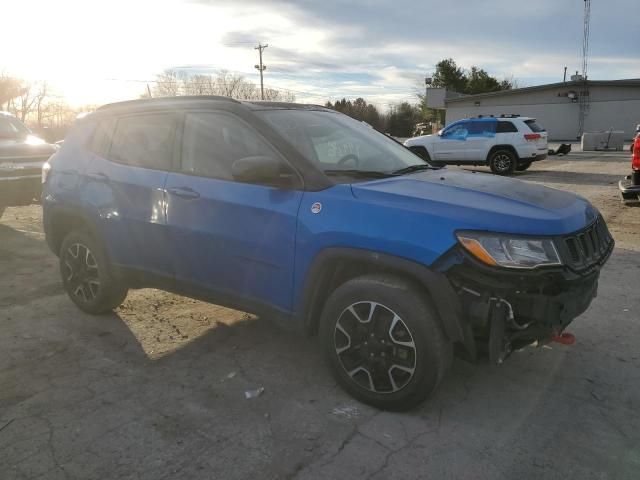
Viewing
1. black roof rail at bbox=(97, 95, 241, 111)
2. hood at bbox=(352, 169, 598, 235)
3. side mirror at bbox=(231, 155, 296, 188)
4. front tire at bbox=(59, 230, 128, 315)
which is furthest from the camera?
front tire at bbox=(59, 230, 128, 315)

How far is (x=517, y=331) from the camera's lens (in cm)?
275

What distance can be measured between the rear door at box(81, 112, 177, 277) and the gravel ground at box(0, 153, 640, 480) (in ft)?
2.37

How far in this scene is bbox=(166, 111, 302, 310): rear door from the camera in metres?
3.23

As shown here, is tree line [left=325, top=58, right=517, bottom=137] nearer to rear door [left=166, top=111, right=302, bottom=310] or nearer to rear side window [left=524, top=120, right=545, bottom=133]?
rear side window [left=524, top=120, right=545, bottom=133]

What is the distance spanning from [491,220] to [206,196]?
184cm

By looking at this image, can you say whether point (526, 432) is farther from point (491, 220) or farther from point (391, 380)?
point (491, 220)

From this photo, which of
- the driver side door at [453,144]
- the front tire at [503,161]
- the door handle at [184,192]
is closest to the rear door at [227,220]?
the door handle at [184,192]

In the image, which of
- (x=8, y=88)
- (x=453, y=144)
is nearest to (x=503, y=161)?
(x=453, y=144)

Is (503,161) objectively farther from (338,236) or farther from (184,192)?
(338,236)

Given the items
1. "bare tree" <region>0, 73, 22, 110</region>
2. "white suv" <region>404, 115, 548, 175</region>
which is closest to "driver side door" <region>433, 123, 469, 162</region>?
"white suv" <region>404, 115, 548, 175</region>

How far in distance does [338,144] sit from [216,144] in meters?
0.86

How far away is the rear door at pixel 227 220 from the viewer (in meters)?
3.23

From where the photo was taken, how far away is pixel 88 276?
4.49 metres

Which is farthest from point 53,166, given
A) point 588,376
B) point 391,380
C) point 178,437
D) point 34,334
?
point 588,376
